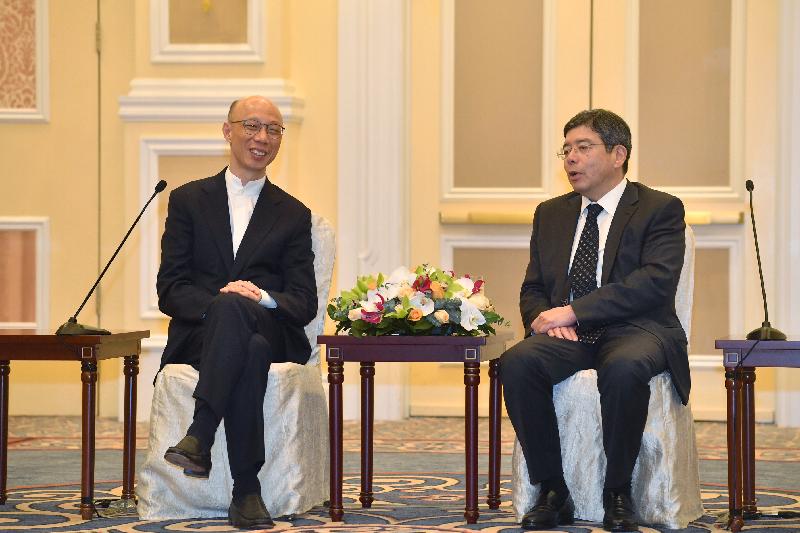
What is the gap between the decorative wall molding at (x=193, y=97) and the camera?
676 centimetres

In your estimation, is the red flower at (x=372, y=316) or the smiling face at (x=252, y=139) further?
the smiling face at (x=252, y=139)

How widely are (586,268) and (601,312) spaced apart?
0.22 meters

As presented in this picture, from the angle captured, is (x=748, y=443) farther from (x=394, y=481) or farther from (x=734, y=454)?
(x=394, y=481)

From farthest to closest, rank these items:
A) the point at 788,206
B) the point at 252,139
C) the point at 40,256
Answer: the point at 40,256, the point at 788,206, the point at 252,139

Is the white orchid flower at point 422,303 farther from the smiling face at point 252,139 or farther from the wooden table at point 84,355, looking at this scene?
the wooden table at point 84,355

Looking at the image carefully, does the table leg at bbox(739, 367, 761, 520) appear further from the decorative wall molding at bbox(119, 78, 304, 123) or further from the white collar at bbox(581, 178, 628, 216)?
the decorative wall molding at bbox(119, 78, 304, 123)

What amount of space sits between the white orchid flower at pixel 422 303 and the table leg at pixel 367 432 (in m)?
0.27

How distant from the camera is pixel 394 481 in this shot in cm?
481

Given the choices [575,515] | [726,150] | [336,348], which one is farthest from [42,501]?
[726,150]

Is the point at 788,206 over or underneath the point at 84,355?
over

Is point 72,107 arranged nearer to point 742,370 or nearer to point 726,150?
point 726,150

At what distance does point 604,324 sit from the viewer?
415cm

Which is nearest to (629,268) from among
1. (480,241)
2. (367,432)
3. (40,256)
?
(367,432)

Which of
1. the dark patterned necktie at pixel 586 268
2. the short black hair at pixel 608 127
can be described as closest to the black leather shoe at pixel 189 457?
the dark patterned necktie at pixel 586 268
